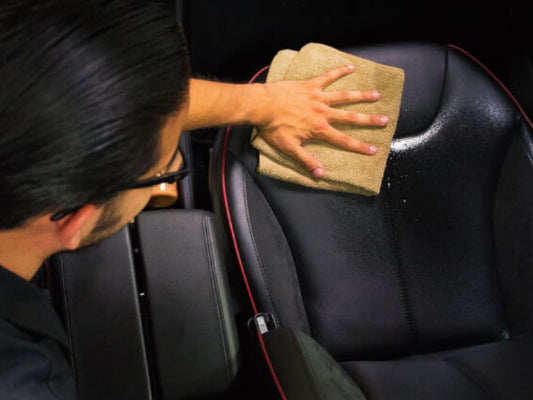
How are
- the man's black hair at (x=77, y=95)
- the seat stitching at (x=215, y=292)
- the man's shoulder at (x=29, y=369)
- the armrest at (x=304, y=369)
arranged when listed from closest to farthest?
the man's black hair at (x=77, y=95), the man's shoulder at (x=29, y=369), the armrest at (x=304, y=369), the seat stitching at (x=215, y=292)

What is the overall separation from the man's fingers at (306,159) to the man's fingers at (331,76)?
12cm

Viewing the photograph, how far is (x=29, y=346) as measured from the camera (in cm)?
61

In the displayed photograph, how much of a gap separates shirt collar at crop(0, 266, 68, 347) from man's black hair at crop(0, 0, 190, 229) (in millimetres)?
154

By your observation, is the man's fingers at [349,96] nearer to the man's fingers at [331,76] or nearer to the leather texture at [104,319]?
the man's fingers at [331,76]

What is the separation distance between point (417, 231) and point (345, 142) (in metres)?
0.23

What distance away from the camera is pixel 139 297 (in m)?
0.81

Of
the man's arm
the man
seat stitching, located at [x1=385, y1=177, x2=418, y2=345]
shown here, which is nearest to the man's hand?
the man's arm


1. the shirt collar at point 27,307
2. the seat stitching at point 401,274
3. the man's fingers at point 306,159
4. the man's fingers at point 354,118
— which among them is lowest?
the seat stitching at point 401,274

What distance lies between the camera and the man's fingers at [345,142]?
2.87ft

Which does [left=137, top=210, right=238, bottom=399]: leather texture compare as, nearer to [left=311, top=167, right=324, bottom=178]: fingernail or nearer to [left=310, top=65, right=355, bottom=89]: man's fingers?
[left=311, top=167, right=324, bottom=178]: fingernail

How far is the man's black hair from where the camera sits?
449 millimetres

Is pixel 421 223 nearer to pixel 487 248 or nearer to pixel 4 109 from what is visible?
pixel 487 248

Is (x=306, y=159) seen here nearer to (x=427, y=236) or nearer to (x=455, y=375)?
(x=427, y=236)

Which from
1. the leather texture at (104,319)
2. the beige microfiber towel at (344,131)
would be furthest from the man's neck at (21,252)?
the beige microfiber towel at (344,131)
